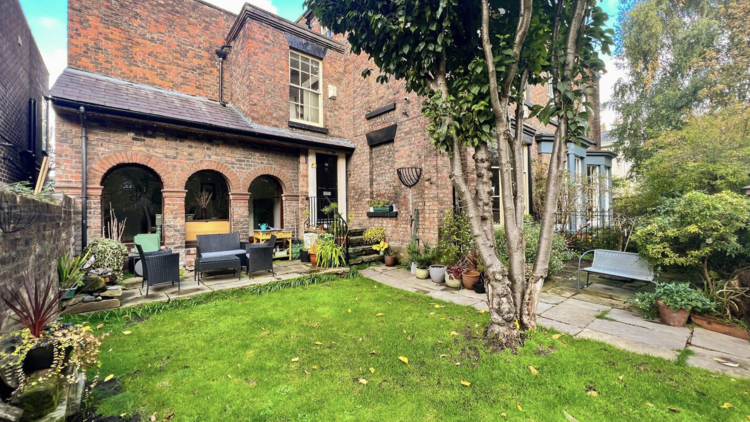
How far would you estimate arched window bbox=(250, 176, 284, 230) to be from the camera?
31.3 feet

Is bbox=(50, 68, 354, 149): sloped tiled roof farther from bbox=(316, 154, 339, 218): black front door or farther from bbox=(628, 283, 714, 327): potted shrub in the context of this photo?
bbox=(628, 283, 714, 327): potted shrub

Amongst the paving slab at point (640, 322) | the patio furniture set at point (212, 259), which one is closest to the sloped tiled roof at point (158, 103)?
the patio furniture set at point (212, 259)

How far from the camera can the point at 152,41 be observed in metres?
8.14

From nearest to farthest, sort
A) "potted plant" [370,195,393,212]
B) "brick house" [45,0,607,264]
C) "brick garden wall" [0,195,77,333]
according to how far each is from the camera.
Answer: "brick garden wall" [0,195,77,333], "brick house" [45,0,607,264], "potted plant" [370,195,393,212]

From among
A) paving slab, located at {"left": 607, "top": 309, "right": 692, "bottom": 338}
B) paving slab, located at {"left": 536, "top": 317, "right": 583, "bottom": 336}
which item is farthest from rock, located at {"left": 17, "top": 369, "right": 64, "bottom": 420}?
paving slab, located at {"left": 607, "top": 309, "right": 692, "bottom": 338}

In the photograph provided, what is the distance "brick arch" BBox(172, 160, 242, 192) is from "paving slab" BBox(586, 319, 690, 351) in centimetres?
798

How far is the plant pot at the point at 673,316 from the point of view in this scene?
347 cm

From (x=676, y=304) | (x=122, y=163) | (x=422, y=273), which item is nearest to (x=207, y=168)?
(x=122, y=163)

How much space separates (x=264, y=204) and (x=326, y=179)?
2.79 meters

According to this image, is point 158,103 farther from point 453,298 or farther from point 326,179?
point 453,298

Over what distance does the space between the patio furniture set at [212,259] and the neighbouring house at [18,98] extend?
14.1 feet

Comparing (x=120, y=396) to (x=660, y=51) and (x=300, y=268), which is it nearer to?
(x=300, y=268)

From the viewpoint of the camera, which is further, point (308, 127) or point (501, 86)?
point (308, 127)

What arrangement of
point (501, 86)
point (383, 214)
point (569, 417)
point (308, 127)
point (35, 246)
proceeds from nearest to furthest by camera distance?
point (569, 417), point (35, 246), point (501, 86), point (383, 214), point (308, 127)
